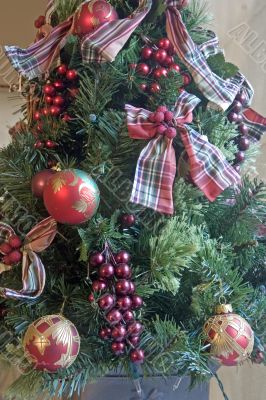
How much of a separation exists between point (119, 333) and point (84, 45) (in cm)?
30

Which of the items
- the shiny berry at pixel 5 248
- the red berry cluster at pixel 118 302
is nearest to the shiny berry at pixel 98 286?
the red berry cluster at pixel 118 302

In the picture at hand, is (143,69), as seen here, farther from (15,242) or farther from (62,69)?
(15,242)

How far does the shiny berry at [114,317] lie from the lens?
0.47 metres

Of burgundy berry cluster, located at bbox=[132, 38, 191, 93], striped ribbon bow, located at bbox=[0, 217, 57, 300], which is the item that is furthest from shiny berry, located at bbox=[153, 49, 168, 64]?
striped ribbon bow, located at bbox=[0, 217, 57, 300]

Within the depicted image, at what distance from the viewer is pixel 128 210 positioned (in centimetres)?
54

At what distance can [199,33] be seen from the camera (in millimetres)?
630

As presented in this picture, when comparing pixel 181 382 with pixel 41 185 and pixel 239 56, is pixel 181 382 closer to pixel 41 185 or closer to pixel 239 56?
pixel 41 185

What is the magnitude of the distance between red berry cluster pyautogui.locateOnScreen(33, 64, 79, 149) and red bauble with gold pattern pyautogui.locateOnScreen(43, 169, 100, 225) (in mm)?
102

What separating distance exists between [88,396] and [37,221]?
196 millimetres

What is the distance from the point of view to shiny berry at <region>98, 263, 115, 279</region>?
480 millimetres

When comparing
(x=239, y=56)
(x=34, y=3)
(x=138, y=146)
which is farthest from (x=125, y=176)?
(x=34, y=3)

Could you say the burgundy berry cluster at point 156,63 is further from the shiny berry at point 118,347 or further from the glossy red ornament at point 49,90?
the shiny berry at point 118,347

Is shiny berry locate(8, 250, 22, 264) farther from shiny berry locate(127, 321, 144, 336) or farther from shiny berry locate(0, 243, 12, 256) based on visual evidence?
shiny berry locate(127, 321, 144, 336)

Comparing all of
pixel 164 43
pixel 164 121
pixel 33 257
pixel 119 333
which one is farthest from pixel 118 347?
pixel 164 43
